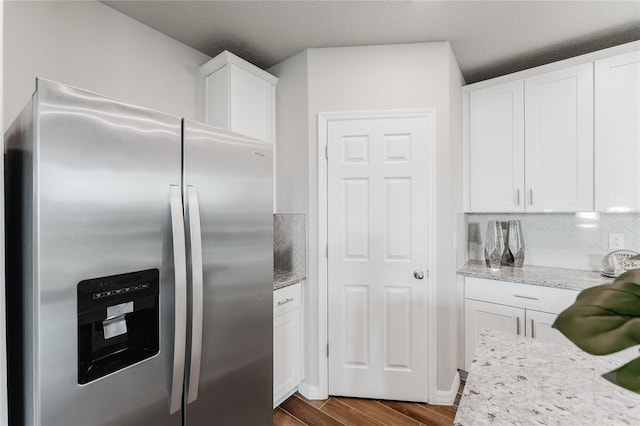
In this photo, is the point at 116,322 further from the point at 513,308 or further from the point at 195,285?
the point at 513,308

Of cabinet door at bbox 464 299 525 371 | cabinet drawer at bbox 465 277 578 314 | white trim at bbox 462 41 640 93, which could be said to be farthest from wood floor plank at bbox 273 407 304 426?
white trim at bbox 462 41 640 93

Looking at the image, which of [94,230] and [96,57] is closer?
[94,230]

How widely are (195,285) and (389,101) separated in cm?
178

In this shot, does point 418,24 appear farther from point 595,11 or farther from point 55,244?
point 55,244

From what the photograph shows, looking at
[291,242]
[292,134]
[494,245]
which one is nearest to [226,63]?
[292,134]

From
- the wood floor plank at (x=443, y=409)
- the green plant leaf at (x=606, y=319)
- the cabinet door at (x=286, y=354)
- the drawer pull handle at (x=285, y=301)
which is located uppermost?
the green plant leaf at (x=606, y=319)

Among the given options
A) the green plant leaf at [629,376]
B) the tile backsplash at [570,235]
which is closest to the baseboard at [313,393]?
the tile backsplash at [570,235]

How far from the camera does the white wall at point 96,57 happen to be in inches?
56.2

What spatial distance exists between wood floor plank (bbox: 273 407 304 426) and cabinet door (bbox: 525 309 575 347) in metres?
1.71

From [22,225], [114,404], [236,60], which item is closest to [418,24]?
[236,60]

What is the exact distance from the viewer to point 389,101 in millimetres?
2117

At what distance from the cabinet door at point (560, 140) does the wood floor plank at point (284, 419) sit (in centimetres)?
234

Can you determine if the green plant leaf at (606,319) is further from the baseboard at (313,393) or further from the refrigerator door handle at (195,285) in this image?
the baseboard at (313,393)

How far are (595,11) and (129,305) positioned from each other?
294cm
